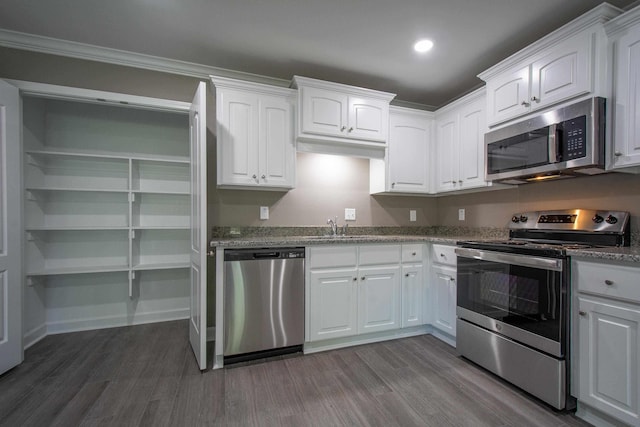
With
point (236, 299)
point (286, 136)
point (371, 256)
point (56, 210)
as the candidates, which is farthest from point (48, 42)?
point (371, 256)

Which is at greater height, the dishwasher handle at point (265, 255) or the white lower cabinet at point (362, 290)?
the dishwasher handle at point (265, 255)

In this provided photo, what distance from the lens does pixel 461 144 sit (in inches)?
110

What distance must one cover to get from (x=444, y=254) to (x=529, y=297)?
0.78 metres

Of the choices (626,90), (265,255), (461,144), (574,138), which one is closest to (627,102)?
(626,90)

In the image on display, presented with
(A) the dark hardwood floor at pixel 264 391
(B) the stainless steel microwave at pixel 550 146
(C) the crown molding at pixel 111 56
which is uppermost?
(C) the crown molding at pixel 111 56

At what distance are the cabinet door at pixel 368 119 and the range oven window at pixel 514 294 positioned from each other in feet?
4.55

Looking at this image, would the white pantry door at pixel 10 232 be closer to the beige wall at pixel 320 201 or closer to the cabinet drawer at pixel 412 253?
the beige wall at pixel 320 201

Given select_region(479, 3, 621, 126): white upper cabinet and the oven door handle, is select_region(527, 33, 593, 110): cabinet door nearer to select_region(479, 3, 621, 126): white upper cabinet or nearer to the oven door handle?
select_region(479, 3, 621, 126): white upper cabinet

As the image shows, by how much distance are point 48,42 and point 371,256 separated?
10.4ft

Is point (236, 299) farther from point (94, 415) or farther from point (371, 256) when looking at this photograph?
point (371, 256)

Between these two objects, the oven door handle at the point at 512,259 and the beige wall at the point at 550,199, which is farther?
the beige wall at the point at 550,199

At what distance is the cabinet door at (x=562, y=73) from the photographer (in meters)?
1.76

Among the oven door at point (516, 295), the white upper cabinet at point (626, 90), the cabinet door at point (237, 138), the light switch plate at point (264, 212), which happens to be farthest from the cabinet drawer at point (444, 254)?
the cabinet door at point (237, 138)

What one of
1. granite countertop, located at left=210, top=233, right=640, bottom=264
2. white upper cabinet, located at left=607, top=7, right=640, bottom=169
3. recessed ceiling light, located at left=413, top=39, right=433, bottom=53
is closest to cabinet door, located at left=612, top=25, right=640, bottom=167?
white upper cabinet, located at left=607, top=7, right=640, bottom=169
